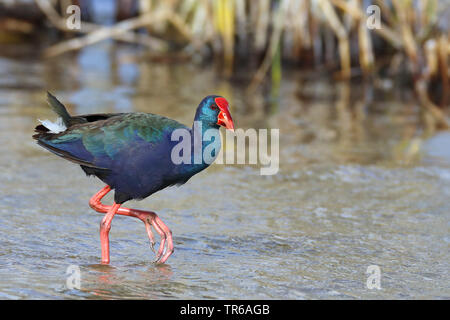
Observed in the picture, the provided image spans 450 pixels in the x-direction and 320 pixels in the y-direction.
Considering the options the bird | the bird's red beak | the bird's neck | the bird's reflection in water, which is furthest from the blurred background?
the bird's red beak

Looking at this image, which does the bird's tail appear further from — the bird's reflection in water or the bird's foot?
the bird's reflection in water

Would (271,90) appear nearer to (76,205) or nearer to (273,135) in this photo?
(273,135)

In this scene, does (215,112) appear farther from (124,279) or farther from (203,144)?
(124,279)

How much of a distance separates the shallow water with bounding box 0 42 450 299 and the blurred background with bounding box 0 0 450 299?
0.05ft

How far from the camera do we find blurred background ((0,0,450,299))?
3975 mm

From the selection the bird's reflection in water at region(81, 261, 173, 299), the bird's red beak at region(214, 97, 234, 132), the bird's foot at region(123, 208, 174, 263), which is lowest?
the bird's reflection in water at region(81, 261, 173, 299)

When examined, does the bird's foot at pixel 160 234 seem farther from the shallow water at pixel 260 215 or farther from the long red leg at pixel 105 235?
the long red leg at pixel 105 235

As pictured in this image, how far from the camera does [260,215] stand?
502 cm

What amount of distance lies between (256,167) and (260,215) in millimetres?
1195

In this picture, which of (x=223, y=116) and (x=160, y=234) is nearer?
(x=223, y=116)

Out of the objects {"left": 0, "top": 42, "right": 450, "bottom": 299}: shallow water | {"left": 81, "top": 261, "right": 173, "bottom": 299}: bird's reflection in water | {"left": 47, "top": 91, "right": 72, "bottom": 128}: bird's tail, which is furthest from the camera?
{"left": 47, "top": 91, "right": 72, "bottom": 128}: bird's tail

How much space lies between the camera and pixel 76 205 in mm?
5094

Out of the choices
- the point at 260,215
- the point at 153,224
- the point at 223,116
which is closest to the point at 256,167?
the point at 260,215
